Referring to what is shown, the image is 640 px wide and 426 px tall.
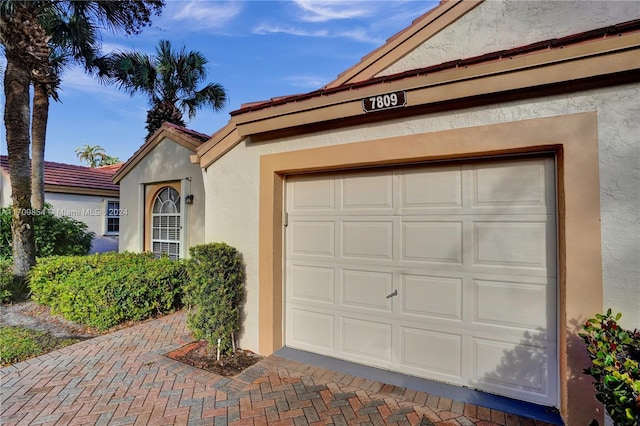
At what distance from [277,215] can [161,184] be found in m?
7.68

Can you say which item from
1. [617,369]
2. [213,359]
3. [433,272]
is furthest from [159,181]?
[617,369]

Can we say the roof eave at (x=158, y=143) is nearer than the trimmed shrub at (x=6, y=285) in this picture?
No

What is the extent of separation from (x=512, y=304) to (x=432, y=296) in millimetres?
814

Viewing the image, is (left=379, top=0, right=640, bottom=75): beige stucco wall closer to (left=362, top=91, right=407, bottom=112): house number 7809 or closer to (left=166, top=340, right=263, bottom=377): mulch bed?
(left=362, top=91, right=407, bottom=112): house number 7809

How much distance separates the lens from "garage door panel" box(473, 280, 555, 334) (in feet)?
10.4

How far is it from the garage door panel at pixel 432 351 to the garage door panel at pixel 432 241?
89 cm

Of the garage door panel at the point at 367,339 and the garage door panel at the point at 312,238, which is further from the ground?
the garage door panel at the point at 312,238

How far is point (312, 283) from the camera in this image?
177 inches

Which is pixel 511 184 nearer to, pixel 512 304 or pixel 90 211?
pixel 512 304

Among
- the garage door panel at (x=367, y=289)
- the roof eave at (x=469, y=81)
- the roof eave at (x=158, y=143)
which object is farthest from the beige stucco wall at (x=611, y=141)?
the roof eave at (x=158, y=143)

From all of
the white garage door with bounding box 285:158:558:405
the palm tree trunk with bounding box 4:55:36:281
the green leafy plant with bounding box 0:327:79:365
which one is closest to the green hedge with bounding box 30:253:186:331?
the green leafy plant with bounding box 0:327:79:365

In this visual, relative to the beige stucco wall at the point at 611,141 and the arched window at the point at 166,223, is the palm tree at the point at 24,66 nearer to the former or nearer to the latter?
the arched window at the point at 166,223

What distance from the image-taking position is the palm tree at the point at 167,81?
13849 millimetres

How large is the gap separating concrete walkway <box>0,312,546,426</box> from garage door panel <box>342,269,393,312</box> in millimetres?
893
